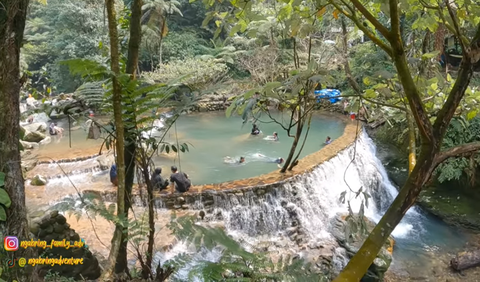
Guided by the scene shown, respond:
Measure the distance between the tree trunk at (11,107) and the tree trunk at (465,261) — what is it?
6482 mm

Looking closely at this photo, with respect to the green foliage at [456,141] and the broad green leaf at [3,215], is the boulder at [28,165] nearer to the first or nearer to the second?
the broad green leaf at [3,215]

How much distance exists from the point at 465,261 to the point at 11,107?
684 centimetres

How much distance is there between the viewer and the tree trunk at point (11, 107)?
1.87 metres

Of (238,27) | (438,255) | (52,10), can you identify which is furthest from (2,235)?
(52,10)

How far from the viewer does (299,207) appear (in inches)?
285

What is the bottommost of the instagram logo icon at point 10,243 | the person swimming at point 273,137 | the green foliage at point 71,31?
the person swimming at point 273,137

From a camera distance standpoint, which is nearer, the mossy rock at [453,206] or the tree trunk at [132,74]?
the tree trunk at [132,74]

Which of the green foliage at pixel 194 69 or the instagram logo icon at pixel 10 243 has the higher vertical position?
the green foliage at pixel 194 69

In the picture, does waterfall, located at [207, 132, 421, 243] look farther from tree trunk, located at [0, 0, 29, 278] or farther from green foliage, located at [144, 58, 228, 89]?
green foliage, located at [144, 58, 228, 89]

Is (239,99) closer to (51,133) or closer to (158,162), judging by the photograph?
(158,162)

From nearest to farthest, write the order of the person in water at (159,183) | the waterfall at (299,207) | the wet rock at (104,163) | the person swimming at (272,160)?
the person in water at (159,183)
the waterfall at (299,207)
the wet rock at (104,163)
the person swimming at (272,160)

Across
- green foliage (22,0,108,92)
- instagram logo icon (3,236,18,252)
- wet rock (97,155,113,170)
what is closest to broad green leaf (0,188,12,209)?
instagram logo icon (3,236,18,252)

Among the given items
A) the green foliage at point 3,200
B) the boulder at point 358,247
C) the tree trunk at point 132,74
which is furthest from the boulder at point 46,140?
the green foliage at point 3,200

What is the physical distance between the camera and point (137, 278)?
2369 mm
